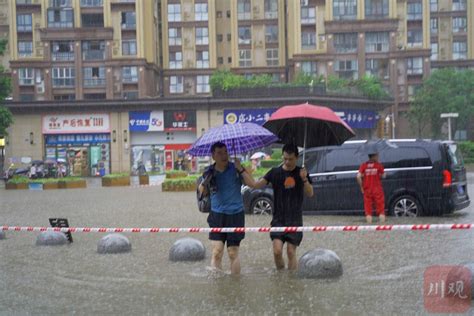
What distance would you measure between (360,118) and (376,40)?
11.3 meters

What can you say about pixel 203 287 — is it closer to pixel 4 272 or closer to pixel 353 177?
pixel 4 272

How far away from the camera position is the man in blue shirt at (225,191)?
798 centimetres

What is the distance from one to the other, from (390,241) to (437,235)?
1.13m

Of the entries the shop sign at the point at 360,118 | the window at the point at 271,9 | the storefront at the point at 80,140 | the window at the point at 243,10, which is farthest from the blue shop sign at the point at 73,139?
the window at the point at 271,9

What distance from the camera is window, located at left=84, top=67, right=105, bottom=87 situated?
204 ft

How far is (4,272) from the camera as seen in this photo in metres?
9.55

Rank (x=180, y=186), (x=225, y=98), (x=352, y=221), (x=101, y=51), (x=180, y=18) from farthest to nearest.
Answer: (x=180, y=18) < (x=101, y=51) < (x=225, y=98) < (x=180, y=186) < (x=352, y=221)

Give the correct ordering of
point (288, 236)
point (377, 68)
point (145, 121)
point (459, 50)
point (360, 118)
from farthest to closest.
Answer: point (459, 50)
point (377, 68)
point (360, 118)
point (145, 121)
point (288, 236)

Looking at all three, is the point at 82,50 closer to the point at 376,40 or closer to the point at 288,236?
the point at 376,40

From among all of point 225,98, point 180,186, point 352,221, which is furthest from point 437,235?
point 225,98

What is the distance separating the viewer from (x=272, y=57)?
69.8 meters

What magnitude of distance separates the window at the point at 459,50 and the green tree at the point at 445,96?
1339 cm

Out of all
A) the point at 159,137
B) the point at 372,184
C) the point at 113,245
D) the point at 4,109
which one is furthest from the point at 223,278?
the point at 159,137

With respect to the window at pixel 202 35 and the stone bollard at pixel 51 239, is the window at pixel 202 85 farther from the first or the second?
the stone bollard at pixel 51 239
